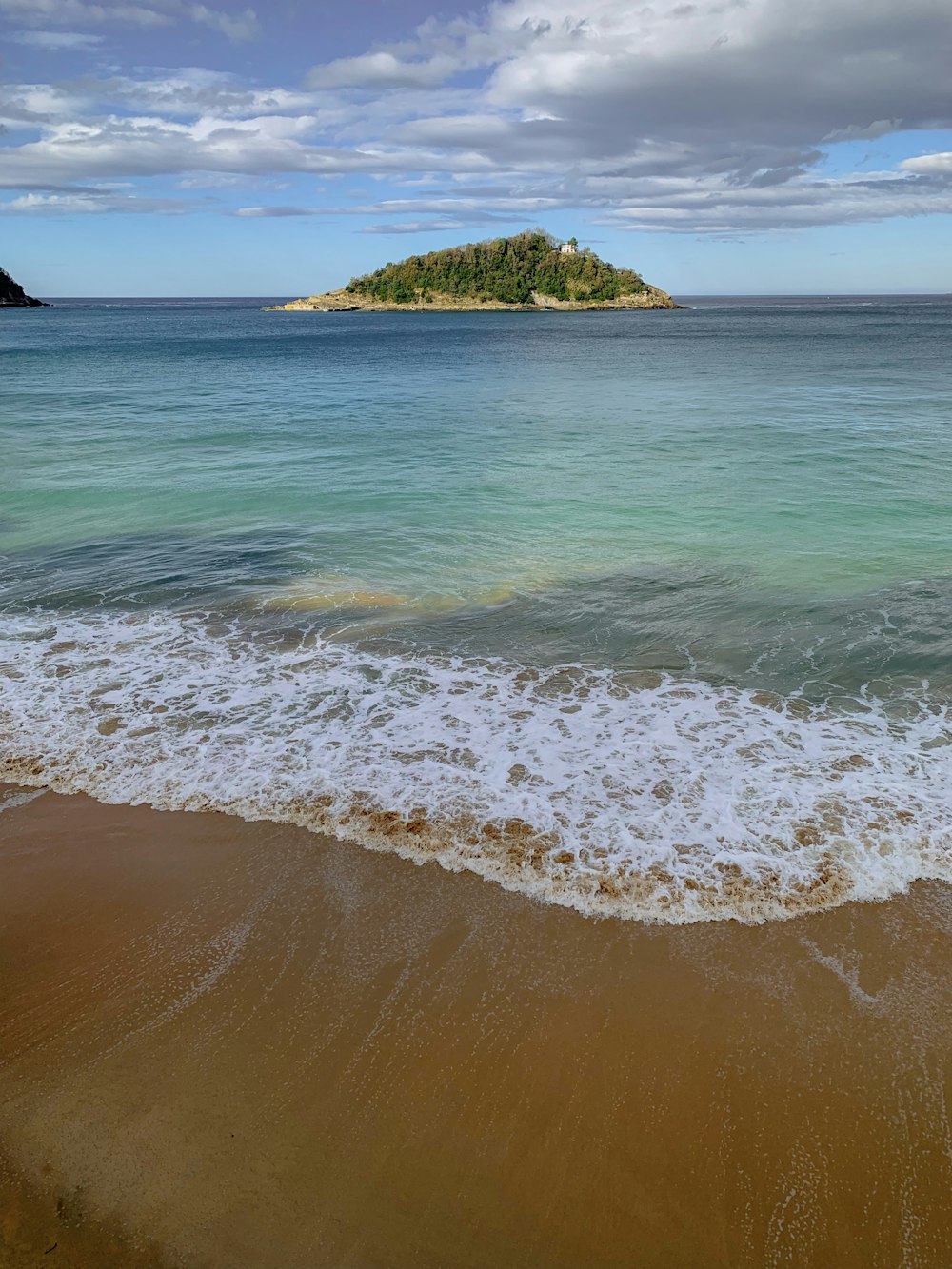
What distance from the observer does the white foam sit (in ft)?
18.7

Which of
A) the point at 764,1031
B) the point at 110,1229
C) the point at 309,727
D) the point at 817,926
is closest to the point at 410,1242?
the point at 110,1229

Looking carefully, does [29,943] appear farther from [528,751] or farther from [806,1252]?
[806,1252]

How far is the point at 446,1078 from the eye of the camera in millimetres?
4223

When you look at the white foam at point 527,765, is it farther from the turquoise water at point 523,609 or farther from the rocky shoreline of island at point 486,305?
the rocky shoreline of island at point 486,305

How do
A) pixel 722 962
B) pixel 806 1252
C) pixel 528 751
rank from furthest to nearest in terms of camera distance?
pixel 528 751 < pixel 722 962 < pixel 806 1252

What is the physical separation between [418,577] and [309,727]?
15.6 feet

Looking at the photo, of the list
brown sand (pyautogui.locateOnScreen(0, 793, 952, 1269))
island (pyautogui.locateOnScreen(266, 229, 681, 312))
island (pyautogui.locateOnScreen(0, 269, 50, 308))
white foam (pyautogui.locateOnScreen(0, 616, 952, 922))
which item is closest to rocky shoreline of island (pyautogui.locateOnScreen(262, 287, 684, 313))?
island (pyautogui.locateOnScreen(266, 229, 681, 312))

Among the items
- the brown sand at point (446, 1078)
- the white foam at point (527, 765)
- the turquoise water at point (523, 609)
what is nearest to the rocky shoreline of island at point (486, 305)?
the turquoise water at point (523, 609)

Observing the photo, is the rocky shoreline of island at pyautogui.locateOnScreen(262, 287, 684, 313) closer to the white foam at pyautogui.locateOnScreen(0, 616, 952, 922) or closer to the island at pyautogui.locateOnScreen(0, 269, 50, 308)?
the island at pyautogui.locateOnScreen(0, 269, 50, 308)

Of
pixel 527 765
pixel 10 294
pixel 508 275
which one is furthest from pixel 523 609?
pixel 10 294

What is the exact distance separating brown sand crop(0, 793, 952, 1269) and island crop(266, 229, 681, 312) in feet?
523

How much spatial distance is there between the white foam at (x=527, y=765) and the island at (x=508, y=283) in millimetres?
156080

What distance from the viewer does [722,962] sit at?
4.93 metres

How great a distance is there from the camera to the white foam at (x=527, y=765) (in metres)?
5.69
